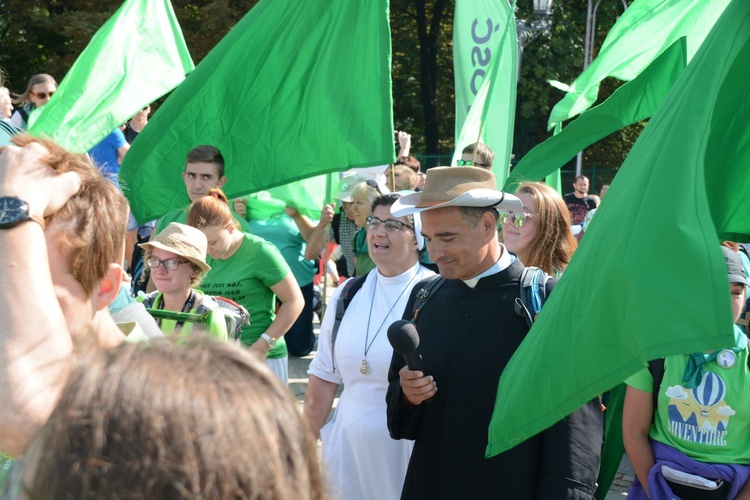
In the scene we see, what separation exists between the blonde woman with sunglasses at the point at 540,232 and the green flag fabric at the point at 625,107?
0.47 feet

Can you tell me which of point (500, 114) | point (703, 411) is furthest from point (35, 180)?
point (500, 114)

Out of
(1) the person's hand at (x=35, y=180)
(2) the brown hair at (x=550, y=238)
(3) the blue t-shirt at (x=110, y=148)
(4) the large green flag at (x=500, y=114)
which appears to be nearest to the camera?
(1) the person's hand at (x=35, y=180)

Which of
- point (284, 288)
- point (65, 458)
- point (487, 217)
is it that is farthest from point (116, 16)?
point (65, 458)

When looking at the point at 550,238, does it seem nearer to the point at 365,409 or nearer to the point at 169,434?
the point at 365,409

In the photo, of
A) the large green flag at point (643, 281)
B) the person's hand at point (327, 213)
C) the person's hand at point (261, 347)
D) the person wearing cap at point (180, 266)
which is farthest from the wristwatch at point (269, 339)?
the large green flag at point (643, 281)

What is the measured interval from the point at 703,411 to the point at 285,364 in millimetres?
2544

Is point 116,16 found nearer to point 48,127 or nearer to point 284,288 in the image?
point 48,127

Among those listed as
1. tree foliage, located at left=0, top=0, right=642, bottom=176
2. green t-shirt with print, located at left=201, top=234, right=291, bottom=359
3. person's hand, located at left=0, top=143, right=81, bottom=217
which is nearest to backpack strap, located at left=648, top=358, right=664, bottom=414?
green t-shirt with print, located at left=201, top=234, right=291, bottom=359

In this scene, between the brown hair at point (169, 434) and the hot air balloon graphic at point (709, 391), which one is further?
the hot air balloon graphic at point (709, 391)

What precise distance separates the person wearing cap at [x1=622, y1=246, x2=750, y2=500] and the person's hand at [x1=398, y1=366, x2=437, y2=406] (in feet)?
3.03

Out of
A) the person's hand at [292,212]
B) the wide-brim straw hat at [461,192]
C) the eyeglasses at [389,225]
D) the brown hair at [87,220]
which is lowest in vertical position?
Answer: the person's hand at [292,212]

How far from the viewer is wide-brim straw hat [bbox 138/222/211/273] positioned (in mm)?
4715

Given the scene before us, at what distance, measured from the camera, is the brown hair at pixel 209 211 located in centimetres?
520

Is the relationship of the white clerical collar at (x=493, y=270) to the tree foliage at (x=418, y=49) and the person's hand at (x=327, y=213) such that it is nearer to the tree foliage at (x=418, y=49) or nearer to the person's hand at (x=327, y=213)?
the person's hand at (x=327, y=213)
